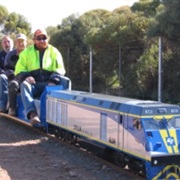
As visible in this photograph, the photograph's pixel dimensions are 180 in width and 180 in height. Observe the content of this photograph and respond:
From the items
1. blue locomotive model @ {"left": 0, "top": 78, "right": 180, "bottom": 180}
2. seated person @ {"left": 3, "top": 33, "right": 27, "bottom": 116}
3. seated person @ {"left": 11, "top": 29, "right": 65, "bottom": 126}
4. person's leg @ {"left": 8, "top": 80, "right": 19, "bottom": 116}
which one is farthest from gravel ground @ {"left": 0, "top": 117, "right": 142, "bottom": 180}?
seated person @ {"left": 3, "top": 33, "right": 27, "bottom": 116}

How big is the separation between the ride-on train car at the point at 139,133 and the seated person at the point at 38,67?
2.51 metres

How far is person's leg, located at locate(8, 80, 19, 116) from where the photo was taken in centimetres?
1124

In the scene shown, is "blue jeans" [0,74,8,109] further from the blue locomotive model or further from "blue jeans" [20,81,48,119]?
the blue locomotive model

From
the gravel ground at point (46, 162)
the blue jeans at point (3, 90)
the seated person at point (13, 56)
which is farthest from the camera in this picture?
the blue jeans at point (3, 90)

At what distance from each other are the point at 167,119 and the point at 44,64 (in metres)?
4.58

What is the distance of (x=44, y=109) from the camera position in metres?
10.5

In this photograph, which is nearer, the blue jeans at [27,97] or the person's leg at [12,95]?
the blue jeans at [27,97]

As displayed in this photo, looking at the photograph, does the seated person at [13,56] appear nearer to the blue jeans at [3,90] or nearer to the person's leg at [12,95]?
the blue jeans at [3,90]

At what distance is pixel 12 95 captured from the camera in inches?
450

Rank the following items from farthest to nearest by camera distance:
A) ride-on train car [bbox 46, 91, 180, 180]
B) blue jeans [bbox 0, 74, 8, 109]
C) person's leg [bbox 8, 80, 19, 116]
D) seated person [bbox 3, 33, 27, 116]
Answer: blue jeans [bbox 0, 74, 8, 109], seated person [bbox 3, 33, 27, 116], person's leg [bbox 8, 80, 19, 116], ride-on train car [bbox 46, 91, 180, 180]

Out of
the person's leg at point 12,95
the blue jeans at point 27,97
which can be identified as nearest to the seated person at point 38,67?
the blue jeans at point 27,97

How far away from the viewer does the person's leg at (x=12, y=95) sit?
1124 cm

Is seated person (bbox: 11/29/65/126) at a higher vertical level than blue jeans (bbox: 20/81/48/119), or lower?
higher

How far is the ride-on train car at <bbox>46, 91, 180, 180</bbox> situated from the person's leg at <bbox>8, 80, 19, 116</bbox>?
3.40 m
